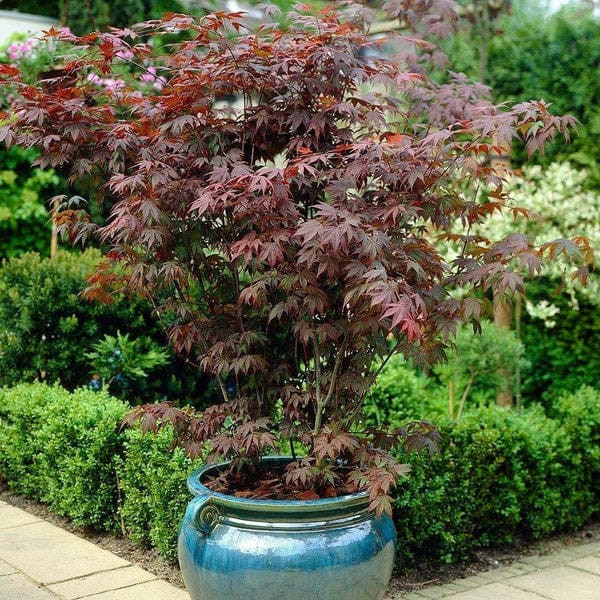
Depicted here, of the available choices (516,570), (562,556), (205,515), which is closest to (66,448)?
(205,515)

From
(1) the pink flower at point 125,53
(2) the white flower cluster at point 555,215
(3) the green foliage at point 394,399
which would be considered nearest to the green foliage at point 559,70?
(2) the white flower cluster at point 555,215

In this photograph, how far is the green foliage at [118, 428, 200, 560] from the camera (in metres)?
4.28

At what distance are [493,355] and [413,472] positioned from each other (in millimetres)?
1687

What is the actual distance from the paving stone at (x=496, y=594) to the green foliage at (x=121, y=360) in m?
2.57

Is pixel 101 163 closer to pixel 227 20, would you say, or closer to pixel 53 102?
pixel 53 102

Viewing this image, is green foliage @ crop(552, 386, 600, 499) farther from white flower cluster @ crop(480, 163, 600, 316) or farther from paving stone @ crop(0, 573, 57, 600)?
paving stone @ crop(0, 573, 57, 600)

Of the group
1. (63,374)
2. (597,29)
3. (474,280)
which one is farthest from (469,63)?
(474,280)

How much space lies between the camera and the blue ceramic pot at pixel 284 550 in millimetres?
3158

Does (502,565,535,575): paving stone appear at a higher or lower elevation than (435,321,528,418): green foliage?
lower

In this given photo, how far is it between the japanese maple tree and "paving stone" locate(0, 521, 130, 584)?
3.79 feet

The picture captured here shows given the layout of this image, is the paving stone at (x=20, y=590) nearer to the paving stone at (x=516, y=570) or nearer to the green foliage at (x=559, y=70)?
the paving stone at (x=516, y=570)

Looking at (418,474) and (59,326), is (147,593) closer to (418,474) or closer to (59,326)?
(418,474)

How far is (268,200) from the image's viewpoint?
3.14 meters

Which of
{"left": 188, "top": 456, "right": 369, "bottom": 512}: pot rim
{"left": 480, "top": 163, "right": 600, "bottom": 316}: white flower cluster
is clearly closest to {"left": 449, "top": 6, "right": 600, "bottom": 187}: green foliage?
{"left": 480, "top": 163, "right": 600, "bottom": 316}: white flower cluster
